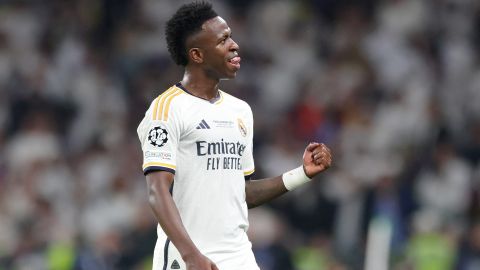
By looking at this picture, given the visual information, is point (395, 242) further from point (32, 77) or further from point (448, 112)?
point (32, 77)

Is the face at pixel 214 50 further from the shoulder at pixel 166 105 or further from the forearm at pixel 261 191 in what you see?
the forearm at pixel 261 191

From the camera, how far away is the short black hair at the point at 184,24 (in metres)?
6.01

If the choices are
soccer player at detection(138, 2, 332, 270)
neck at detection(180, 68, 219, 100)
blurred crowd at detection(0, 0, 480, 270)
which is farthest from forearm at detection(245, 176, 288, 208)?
blurred crowd at detection(0, 0, 480, 270)

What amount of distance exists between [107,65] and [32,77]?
0.92 metres

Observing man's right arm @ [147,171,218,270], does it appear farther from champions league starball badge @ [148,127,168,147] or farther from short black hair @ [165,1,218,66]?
short black hair @ [165,1,218,66]

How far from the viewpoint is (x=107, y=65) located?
14164 millimetres

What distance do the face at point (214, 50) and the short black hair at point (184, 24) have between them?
0.04 meters

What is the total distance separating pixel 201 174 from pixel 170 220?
42 centimetres

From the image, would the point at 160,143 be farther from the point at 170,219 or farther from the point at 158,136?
the point at 170,219

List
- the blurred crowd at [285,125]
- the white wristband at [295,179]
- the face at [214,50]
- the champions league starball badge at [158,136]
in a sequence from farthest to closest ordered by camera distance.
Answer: the blurred crowd at [285,125], the white wristband at [295,179], the face at [214,50], the champions league starball badge at [158,136]

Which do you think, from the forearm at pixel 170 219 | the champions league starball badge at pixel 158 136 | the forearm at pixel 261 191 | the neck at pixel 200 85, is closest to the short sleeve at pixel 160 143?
the champions league starball badge at pixel 158 136

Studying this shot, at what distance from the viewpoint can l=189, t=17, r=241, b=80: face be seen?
600 cm

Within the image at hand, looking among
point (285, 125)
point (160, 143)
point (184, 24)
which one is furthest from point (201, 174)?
point (285, 125)

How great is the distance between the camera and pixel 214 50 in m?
6.00
